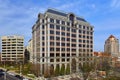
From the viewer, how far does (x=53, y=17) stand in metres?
75.9

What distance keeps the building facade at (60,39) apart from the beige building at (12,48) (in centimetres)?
4388

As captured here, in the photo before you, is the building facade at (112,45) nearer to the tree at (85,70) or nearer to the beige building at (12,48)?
the beige building at (12,48)

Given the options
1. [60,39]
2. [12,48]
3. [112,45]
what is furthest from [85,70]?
[112,45]

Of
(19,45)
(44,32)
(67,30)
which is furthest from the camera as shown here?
(19,45)

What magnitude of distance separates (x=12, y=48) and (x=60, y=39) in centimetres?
5569

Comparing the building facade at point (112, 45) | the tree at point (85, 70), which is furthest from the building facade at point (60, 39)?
the building facade at point (112, 45)

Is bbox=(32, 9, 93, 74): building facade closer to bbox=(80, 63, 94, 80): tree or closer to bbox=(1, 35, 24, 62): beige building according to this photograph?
bbox=(80, 63, 94, 80): tree

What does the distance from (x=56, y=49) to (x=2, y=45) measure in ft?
204

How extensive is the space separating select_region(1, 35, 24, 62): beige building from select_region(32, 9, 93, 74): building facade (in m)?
43.9

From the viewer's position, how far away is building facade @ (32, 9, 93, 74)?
7481 centimetres

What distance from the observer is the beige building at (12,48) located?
405 feet

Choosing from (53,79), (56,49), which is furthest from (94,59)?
(53,79)

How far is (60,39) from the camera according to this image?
78.5 meters

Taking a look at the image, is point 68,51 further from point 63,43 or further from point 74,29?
point 74,29
